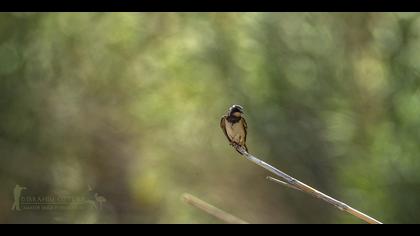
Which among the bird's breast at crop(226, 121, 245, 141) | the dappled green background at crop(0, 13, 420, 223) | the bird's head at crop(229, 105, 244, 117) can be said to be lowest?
the bird's head at crop(229, 105, 244, 117)

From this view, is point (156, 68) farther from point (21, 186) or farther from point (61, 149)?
point (21, 186)

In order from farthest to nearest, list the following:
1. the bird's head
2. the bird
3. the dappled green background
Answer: the dappled green background, the bird, the bird's head

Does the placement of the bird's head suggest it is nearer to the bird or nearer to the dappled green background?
the bird

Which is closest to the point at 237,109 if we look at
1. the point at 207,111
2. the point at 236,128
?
the point at 236,128

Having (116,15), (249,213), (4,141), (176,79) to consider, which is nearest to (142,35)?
(116,15)

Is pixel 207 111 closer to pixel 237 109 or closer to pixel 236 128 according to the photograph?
pixel 236 128

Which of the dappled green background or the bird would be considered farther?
the dappled green background

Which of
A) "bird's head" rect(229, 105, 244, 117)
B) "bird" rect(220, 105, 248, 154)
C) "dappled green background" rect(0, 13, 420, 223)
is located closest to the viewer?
"bird's head" rect(229, 105, 244, 117)

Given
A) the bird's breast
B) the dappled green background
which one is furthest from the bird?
the dappled green background

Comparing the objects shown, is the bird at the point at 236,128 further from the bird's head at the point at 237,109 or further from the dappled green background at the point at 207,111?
the dappled green background at the point at 207,111

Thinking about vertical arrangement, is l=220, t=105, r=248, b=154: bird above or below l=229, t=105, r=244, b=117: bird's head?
above
